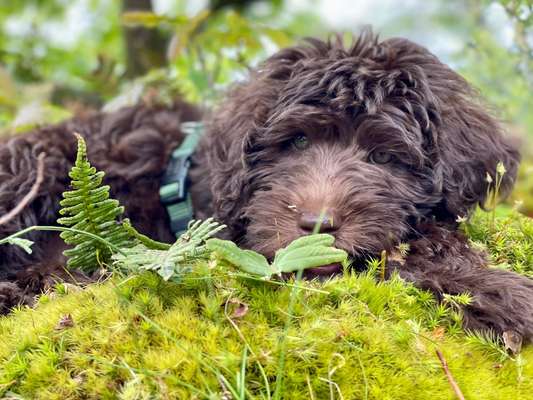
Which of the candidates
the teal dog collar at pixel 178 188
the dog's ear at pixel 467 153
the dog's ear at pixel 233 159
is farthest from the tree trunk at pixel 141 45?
the dog's ear at pixel 467 153

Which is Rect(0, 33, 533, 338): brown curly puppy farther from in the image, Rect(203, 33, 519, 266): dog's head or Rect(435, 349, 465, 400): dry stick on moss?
Rect(435, 349, 465, 400): dry stick on moss

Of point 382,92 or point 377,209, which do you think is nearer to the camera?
point 377,209

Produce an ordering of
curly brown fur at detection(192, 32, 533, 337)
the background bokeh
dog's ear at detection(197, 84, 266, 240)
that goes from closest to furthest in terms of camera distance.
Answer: curly brown fur at detection(192, 32, 533, 337) → dog's ear at detection(197, 84, 266, 240) → the background bokeh

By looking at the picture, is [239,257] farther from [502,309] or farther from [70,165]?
[70,165]

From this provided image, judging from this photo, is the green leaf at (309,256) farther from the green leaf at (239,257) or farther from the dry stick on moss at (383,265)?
the dry stick on moss at (383,265)

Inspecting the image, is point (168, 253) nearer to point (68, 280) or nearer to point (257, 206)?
point (257, 206)

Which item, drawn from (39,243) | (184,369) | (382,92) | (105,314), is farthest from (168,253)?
(39,243)

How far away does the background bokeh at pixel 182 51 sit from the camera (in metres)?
5.57

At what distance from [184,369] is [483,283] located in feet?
4.59

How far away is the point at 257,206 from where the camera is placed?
338cm

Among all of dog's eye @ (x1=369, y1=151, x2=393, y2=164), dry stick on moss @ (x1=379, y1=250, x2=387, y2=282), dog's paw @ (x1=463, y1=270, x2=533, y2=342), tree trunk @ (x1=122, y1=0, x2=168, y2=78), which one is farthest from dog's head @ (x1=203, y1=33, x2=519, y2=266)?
tree trunk @ (x1=122, y1=0, x2=168, y2=78)

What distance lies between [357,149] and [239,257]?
1367 millimetres

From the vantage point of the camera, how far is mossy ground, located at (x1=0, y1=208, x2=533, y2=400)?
2.09 m

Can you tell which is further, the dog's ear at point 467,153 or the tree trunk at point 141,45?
the tree trunk at point 141,45
